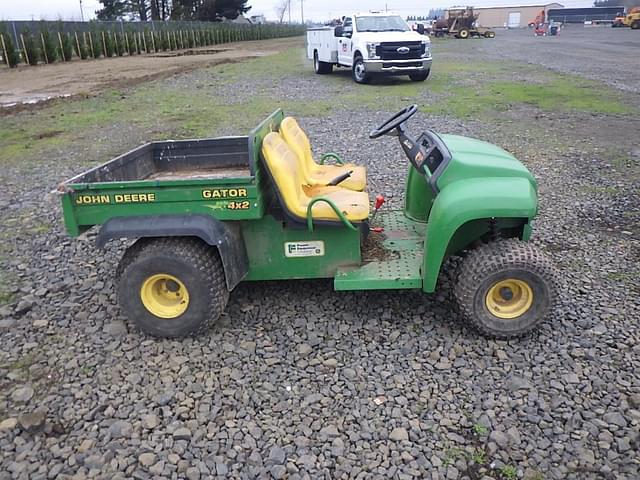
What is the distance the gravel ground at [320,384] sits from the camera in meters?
2.73

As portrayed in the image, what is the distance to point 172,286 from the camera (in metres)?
3.76

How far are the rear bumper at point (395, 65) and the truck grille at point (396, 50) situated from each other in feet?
0.38

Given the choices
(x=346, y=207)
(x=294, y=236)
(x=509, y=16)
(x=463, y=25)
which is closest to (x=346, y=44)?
(x=346, y=207)

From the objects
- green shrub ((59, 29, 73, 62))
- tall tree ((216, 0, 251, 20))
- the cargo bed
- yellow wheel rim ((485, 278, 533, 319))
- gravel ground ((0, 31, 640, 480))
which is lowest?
gravel ground ((0, 31, 640, 480))

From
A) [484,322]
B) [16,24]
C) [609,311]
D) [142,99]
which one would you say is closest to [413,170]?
[484,322]

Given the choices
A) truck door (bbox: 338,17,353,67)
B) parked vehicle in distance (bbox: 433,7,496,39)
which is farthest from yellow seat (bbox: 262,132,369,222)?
parked vehicle in distance (bbox: 433,7,496,39)

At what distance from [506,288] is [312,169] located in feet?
6.37

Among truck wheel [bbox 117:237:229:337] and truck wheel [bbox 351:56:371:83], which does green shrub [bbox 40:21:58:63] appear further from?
truck wheel [bbox 117:237:229:337]

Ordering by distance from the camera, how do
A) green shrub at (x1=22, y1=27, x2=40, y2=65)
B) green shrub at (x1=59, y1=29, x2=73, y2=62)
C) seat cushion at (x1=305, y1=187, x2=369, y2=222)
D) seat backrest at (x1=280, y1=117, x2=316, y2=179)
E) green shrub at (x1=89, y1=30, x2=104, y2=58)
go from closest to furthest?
seat cushion at (x1=305, y1=187, x2=369, y2=222) → seat backrest at (x1=280, y1=117, x2=316, y2=179) → green shrub at (x1=22, y1=27, x2=40, y2=65) → green shrub at (x1=59, y1=29, x2=73, y2=62) → green shrub at (x1=89, y1=30, x2=104, y2=58)

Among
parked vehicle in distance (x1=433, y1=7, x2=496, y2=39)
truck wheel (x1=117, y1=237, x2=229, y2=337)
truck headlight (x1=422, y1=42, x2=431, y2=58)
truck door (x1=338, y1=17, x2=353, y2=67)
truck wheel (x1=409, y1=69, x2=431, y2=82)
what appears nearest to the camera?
truck wheel (x1=117, y1=237, x2=229, y2=337)

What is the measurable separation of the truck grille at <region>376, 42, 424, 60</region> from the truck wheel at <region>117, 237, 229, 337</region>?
12580 mm

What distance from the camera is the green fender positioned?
3.36m

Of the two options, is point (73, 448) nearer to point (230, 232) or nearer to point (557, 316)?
point (230, 232)

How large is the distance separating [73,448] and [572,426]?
8.23 feet
